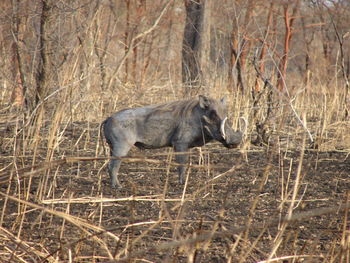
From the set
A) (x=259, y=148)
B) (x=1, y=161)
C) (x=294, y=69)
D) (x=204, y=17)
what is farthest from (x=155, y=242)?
(x=294, y=69)

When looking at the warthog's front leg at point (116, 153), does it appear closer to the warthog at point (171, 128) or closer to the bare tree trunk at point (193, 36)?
the warthog at point (171, 128)

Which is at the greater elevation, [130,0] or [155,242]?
[130,0]

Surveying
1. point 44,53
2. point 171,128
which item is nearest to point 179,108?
point 171,128

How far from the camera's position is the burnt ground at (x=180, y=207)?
106 inches

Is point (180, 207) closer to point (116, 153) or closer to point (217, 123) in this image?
point (116, 153)

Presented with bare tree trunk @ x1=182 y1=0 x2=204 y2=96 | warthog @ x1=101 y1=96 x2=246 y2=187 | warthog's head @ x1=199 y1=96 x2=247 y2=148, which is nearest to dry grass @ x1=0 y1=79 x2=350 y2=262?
warthog @ x1=101 y1=96 x2=246 y2=187

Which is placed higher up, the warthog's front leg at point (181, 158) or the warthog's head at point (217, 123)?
the warthog's head at point (217, 123)

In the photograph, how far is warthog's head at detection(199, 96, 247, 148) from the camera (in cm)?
457

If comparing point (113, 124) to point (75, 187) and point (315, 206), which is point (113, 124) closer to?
point (75, 187)

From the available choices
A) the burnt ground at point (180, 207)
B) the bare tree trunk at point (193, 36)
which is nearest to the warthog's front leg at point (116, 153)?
the burnt ground at point (180, 207)

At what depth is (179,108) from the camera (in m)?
4.80

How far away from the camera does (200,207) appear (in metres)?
4.02

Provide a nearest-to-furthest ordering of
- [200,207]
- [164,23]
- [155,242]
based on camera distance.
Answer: [155,242], [200,207], [164,23]

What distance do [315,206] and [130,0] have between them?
985 centimetres
